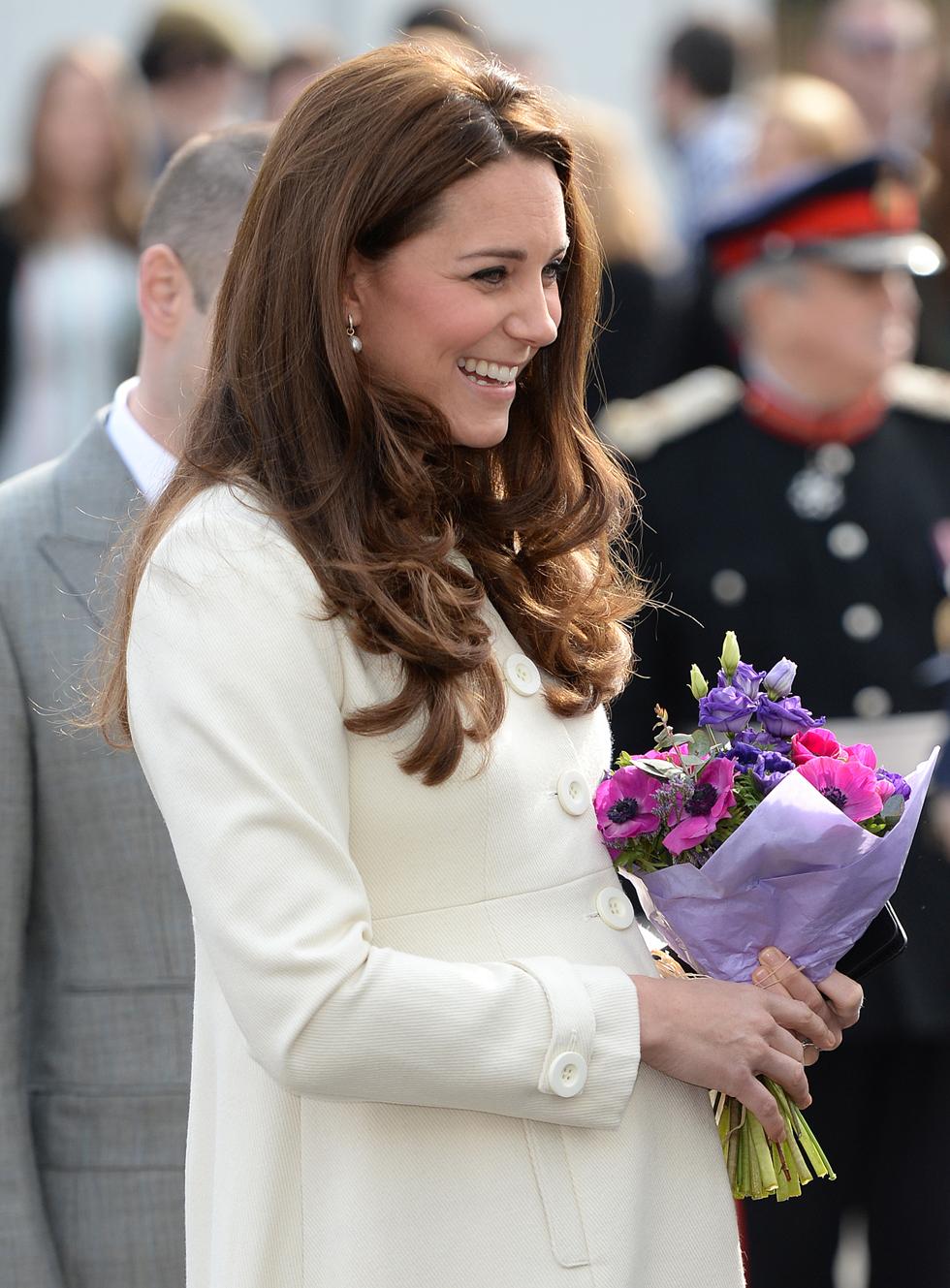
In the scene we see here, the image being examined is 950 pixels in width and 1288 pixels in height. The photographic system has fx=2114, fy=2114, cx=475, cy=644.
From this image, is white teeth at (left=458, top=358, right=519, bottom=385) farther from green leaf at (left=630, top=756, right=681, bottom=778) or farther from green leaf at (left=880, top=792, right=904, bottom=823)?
green leaf at (left=880, top=792, right=904, bottom=823)

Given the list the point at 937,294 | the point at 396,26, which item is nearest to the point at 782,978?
the point at 937,294

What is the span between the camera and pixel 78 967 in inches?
103

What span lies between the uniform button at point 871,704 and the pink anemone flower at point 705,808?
70.0 inches

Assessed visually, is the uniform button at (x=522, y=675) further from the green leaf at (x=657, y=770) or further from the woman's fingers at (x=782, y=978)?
the woman's fingers at (x=782, y=978)

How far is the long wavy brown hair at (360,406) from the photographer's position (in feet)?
7.04

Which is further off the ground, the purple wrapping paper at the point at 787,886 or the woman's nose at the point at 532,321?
the woman's nose at the point at 532,321

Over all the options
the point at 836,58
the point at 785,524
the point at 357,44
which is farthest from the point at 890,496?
the point at 357,44

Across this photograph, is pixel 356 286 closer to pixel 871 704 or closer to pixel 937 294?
pixel 871 704

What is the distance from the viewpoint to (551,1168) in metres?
2.18

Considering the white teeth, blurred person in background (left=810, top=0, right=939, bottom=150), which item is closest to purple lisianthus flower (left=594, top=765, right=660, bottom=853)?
the white teeth

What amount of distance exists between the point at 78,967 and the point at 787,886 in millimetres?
908

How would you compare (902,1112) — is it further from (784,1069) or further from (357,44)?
(357,44)

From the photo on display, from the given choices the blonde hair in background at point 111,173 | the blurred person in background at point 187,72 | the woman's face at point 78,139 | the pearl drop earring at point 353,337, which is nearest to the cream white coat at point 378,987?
the pearl drop earring at point 353,337

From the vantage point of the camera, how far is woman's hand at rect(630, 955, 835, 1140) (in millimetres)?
2191
